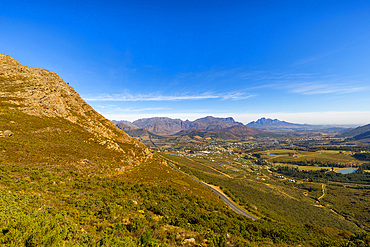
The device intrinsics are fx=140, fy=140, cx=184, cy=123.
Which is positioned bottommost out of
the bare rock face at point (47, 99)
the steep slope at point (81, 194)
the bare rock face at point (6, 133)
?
the steep slope at point (81, 194)

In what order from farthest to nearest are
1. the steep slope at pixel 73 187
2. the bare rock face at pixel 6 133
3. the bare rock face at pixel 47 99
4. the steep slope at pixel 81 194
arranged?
the bare rock face at pixel 47 99, the bare rock face at pixel 6 133, the steep slope at pixel 81 194, the steep slope at pixel 73 187

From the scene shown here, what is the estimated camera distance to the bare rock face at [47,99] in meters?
42.5

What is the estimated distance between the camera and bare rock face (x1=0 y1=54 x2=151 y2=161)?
4250 centimetres

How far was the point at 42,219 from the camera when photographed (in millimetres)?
10945

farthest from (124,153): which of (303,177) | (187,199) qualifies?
(303,177)

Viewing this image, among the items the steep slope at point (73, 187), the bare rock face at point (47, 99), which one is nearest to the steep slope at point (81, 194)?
the steep slope at point (73, 187)

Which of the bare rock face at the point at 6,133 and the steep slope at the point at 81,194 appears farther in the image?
the bare rock face at the point at 6,133

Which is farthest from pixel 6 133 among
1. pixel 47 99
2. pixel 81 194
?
pixel 47 99

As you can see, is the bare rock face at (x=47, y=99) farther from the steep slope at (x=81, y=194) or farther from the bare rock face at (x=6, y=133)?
the bare rock face at (x=6, y=133)

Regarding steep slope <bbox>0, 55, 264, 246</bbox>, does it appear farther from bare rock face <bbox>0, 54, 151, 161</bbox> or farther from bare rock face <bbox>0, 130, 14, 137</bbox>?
bare rock face <bbox>0, 54, 151, 161</bbox>

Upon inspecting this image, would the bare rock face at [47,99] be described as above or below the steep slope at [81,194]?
above

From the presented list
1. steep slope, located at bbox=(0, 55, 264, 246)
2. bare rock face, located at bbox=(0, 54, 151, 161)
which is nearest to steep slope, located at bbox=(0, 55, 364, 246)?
steep slope, located at bbox=(0, 55, 264, 246)

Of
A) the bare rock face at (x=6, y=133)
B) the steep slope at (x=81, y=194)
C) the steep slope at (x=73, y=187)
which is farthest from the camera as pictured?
the bare rock face at (x=6, y=133)

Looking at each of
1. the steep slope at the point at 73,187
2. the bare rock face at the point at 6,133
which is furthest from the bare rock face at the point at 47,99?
the bare rock face at the point at 6,133
